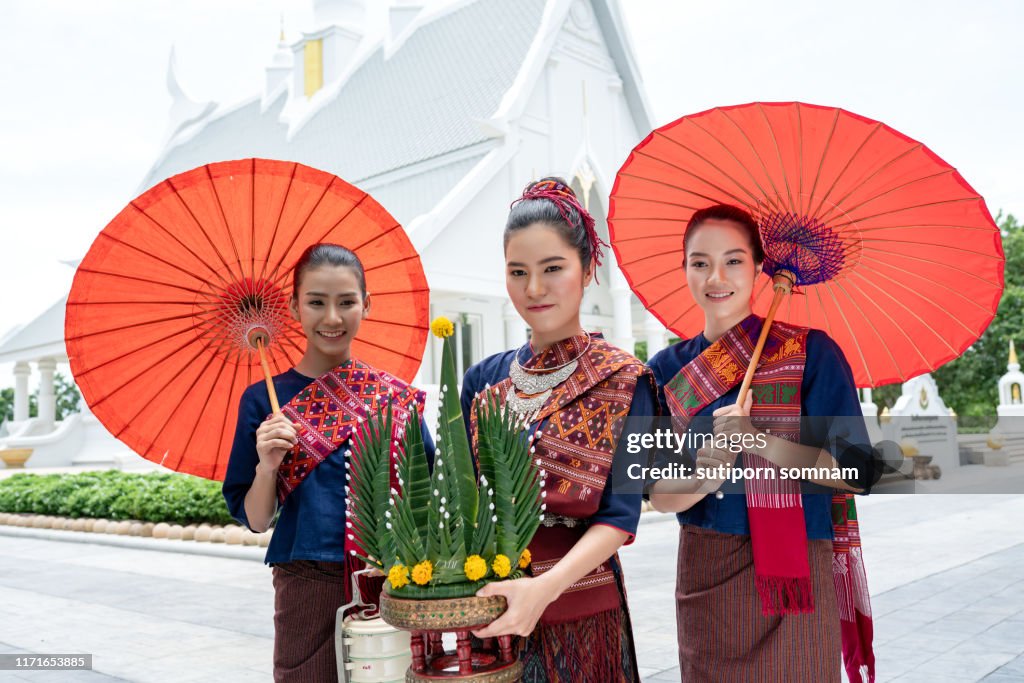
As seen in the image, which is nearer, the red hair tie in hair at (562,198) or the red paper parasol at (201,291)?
the red hair tie in hair at (562,198)

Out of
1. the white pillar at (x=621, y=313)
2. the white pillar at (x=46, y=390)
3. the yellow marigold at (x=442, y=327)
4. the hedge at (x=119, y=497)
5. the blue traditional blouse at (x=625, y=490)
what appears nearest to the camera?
the yellow marigold at (x=442, y=327)

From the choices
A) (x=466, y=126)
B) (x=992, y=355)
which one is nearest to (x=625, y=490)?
(x=466, y=126)

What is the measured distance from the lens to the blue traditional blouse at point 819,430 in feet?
6.64

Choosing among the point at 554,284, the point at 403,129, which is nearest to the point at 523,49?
the point at 403,129

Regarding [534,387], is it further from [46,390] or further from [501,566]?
[46,390]

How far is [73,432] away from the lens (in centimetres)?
1888

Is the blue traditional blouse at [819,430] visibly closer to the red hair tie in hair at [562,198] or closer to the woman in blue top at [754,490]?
the woman in blue top at [754,490]

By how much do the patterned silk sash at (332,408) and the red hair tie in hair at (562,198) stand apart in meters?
0.60

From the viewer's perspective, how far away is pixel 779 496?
203 cm

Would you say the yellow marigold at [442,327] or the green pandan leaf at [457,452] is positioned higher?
the yellow marigold at [442,327]

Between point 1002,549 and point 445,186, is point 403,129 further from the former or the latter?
point 1002,549

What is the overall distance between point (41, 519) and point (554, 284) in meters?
11.5

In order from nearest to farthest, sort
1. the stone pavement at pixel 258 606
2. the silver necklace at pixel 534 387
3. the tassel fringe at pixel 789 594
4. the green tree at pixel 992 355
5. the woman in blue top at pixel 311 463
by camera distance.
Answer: the silver necklace at pixel 534 387 → the tassel fringe at pixel 789 594 → the woman in blue top at pixel 311 463 → the stone pavement at pixel 258 606 → the green tree at pixel 992 355

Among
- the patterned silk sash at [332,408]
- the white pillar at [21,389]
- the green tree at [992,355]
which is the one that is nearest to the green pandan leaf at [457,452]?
the patterned silk sash at [332,408]
